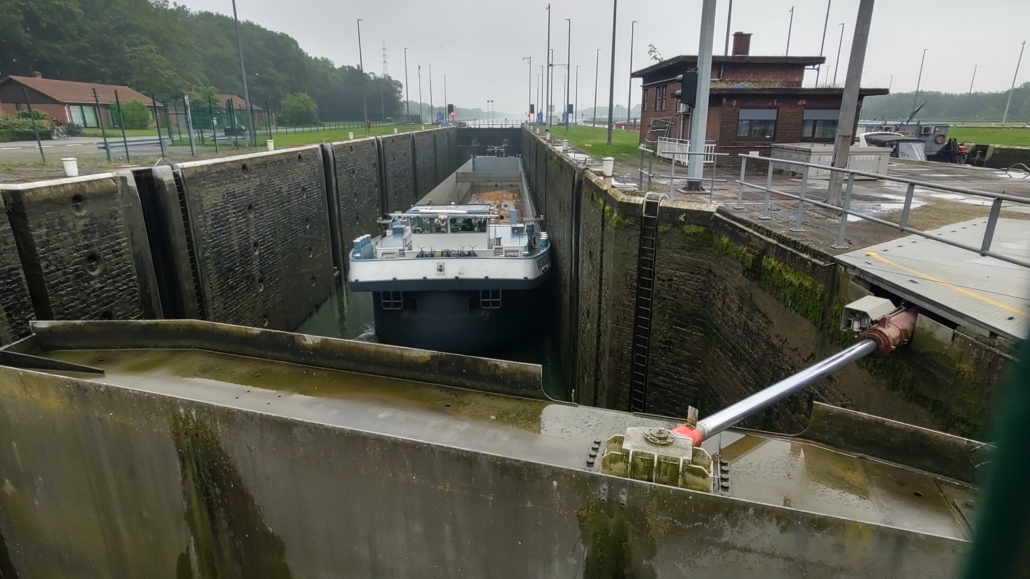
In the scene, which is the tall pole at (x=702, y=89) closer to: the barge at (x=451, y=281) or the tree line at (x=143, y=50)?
the barge at (x=451, y=281)

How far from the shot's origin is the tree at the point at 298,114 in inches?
1861

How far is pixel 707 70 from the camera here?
985 centimetres

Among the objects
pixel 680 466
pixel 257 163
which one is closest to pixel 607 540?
pixel 680 466

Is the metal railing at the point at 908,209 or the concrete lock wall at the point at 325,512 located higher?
the metal railing at the point at 908,209

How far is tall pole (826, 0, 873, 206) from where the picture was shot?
7.38 metres

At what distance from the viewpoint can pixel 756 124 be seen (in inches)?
689

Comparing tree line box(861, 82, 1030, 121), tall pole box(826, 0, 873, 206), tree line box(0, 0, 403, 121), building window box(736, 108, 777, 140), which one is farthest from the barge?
tree line box(861, 82, 1030, 121)

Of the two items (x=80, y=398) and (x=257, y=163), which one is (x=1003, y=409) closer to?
(x=80, y=398)

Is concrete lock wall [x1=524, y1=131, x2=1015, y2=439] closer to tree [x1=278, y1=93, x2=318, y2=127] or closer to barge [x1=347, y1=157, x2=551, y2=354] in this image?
barge [x1=347, y1=157, x2=551, y2=354]

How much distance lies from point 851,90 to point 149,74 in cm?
5969

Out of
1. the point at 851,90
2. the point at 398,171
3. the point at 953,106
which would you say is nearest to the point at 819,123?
the point at 851,90

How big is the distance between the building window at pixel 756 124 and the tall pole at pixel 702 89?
7769 millimetres

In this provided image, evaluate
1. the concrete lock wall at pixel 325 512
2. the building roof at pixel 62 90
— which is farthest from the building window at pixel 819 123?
the building roof at pixel 62 90

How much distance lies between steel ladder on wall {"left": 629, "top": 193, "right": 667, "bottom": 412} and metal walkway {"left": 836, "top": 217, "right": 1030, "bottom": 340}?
9.90 feet
